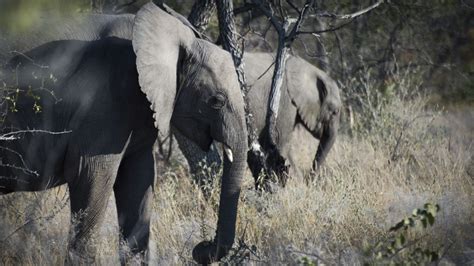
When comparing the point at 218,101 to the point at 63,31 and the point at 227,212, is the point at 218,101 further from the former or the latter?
the point at 63,31

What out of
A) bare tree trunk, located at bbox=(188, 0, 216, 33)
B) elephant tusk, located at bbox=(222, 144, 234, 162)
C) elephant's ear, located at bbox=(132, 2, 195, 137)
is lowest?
elephant tusk, located at bbox=(222, 144, 234, 162)

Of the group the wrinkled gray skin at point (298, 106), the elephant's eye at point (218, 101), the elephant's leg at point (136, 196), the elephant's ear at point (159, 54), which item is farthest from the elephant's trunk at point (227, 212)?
the wrinkled gray skin at point (298, 106)

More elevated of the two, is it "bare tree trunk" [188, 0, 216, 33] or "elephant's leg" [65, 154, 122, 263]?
"bare tree trunk" [188, 0, 216, 33]

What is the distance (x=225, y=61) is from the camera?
6648 millimetres

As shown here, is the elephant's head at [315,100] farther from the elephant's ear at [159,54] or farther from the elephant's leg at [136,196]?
the elephant's ear at [159,54]

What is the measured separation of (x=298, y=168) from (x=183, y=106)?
4971mm

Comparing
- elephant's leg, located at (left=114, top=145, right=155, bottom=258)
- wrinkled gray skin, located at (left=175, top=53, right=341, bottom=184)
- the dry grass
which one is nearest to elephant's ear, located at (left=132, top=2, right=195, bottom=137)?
elephant's leg, located at (left=114, top=145, right=155, bottom=258)

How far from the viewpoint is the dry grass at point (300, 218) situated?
22.0 feet

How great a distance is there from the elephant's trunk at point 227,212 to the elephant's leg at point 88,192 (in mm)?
742

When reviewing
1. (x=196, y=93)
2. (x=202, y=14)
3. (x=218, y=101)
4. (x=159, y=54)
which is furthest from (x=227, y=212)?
(x=202, y=14)

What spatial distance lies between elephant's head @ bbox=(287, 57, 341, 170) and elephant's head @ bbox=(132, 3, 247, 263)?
16.6 ft

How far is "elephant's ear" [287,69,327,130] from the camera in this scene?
11703 mm

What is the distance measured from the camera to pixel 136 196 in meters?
7.00

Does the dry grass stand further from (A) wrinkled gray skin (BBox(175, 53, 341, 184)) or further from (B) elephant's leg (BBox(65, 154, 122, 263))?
(A) wrinkled gray skin (BBox(175, 53, 341, 184))
